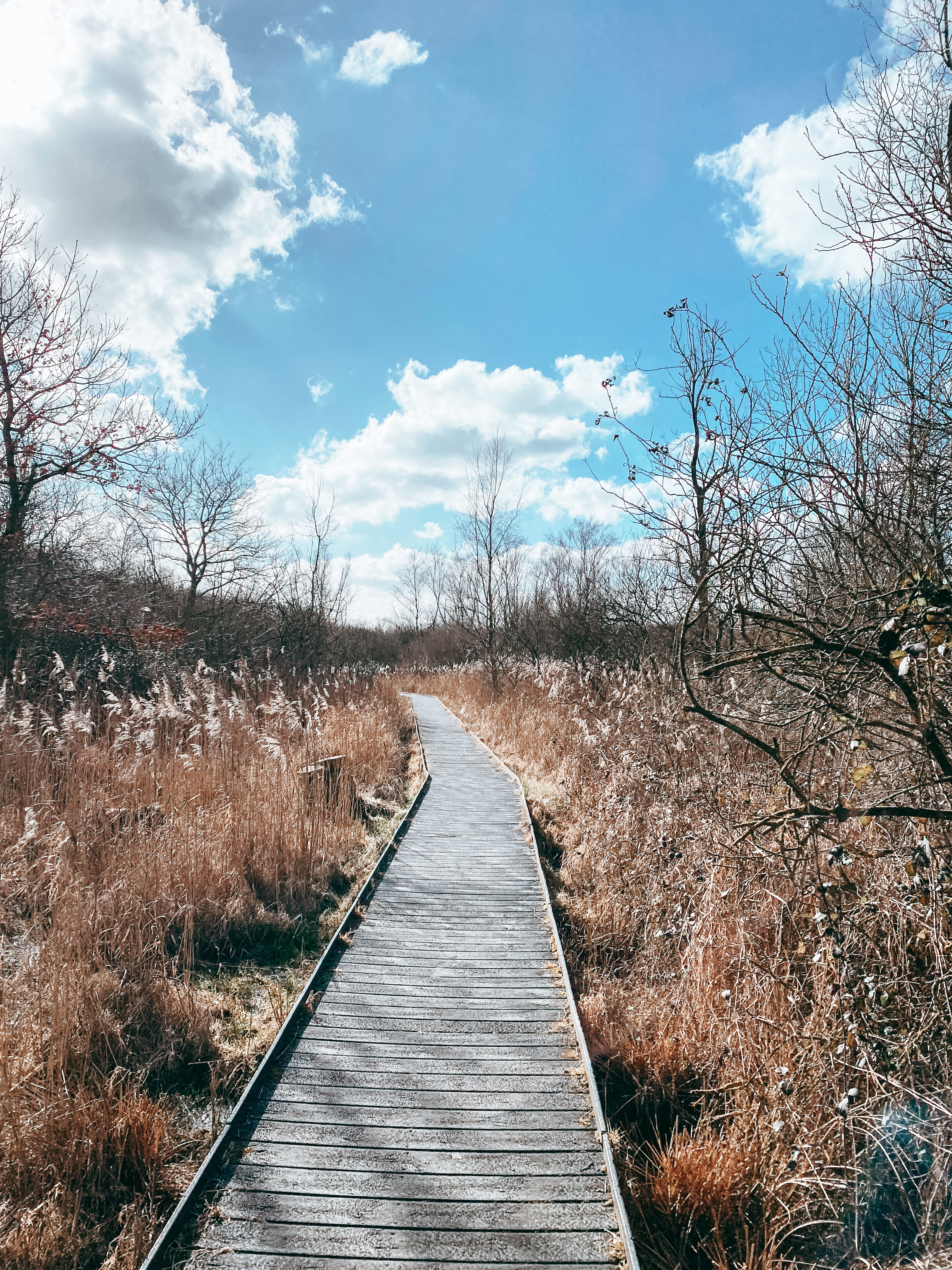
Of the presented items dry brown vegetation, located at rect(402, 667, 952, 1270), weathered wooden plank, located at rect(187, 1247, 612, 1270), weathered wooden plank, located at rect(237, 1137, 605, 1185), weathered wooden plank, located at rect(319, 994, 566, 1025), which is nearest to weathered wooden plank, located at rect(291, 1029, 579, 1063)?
weathered wooden plank, located at rect(319, 994, 566, 1025)

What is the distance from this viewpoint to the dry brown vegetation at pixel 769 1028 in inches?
114

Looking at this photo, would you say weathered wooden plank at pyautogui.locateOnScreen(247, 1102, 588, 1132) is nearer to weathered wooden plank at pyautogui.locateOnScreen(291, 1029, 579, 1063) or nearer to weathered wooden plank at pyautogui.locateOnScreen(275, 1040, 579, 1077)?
weathered wooden plank at pyautogui.locateOnScreen(275, 1040, 579, 1077)

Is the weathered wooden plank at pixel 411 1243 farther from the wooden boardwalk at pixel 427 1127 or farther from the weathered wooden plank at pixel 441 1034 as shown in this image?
the weathered wooden plank at pixel 441 1034

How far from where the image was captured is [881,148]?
3246mm

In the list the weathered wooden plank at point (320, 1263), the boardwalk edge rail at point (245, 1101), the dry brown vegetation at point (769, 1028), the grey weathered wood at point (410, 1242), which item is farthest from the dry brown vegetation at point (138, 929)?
the dry brown vegetation at point (769, 1028)

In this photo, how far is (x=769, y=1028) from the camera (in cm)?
373

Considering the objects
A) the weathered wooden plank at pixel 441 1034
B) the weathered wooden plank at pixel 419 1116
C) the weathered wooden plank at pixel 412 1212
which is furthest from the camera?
the weathered wooden plank at pixel 441 1034

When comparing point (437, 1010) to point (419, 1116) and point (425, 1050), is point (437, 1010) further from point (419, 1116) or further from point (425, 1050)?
point (419, 1116)

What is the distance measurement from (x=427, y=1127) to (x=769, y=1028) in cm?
193

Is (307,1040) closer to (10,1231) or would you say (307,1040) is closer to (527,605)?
(10,1231)

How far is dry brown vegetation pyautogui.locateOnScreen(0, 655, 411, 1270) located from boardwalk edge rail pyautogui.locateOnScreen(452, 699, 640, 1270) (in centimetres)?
195

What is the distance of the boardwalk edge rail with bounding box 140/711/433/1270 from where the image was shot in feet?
8.56

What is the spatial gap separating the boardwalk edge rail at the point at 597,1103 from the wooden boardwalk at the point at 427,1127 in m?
0.05

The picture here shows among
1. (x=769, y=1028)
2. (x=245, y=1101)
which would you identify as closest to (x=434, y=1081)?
(x=245, y=1101)
